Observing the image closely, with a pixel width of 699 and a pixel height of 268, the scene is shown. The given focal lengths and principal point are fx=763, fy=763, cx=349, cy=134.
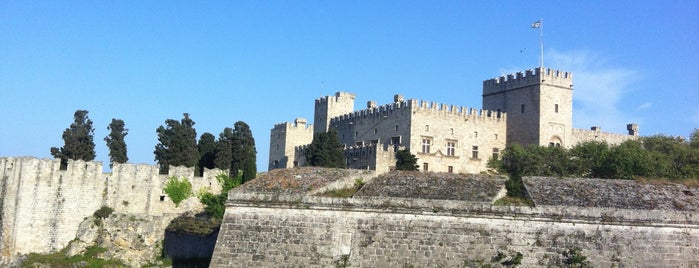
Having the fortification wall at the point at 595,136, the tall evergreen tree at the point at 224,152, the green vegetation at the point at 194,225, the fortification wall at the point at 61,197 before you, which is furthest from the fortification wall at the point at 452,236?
the fortification wall at the point at 595,136

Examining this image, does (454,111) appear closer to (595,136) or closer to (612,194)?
(595,136)

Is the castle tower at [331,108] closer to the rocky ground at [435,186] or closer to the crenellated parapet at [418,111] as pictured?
the crenellated parapet at [418,111]

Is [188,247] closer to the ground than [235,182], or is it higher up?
closer to the ground

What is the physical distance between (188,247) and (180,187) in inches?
297

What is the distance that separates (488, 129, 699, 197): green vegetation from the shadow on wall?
2061 cm

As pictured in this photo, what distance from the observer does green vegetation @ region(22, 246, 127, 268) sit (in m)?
35.2

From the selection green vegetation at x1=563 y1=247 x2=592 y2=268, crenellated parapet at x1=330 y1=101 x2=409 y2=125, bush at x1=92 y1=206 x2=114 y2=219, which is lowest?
green vegetation at x1=563 y1=247 x2=592 y2=268

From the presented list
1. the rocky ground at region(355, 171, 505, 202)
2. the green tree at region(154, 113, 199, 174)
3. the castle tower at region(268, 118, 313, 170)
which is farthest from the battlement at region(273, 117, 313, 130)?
the rocky ground at region(355, 171, 505, 202)

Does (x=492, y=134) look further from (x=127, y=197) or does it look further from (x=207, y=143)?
(x=127, y=197)

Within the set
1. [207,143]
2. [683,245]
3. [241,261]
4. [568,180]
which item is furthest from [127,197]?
[683,245]

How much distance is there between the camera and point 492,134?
61000 mm

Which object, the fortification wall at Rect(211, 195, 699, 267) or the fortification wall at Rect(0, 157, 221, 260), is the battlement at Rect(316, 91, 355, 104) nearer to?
the fortification wall at Rect(0, 157, 221, 260)

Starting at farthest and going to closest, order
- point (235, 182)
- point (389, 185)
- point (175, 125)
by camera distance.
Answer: point (175, 125) → point (235, 182) → point (389, 185)

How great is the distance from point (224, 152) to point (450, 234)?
28.9 metres
